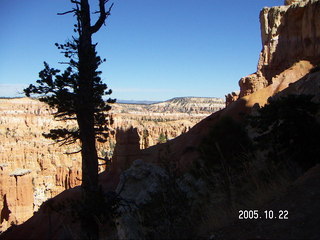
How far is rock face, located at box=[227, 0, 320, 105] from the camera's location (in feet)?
101

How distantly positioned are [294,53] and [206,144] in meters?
28.6

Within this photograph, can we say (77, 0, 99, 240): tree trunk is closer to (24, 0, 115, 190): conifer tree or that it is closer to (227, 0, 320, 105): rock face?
(24, 0, 115, 190): conifer tree

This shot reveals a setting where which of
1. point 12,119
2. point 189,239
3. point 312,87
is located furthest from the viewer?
point 12,119

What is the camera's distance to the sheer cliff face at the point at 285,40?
30578mm

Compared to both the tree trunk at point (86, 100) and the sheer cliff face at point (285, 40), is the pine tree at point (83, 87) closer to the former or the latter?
the tree trunk at point (86, 100)

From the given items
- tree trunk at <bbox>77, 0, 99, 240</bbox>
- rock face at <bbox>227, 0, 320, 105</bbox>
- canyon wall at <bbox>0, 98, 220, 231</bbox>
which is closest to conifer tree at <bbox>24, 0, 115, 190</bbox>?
tree trunk at <bbox>77, 0, 99, 240</bbox>

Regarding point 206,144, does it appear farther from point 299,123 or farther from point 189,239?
point 189,239

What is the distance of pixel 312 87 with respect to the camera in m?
16.0

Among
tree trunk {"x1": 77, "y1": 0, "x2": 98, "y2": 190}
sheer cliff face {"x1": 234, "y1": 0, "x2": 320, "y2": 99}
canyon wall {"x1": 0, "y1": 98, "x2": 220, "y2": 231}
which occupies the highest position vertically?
sheer cliff face {"x1": 234, "y1": 0, "x2": 320, "y2": 99}

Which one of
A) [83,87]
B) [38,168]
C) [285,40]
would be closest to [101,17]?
[83,87]

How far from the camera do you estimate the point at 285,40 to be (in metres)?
34.4

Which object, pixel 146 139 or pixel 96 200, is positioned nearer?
pixel 96 200

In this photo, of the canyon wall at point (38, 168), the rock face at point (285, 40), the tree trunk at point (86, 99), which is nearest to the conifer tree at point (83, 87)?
the tree trunk at point (86, 99)

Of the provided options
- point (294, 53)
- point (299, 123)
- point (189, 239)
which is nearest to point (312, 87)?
point (299, 123)
